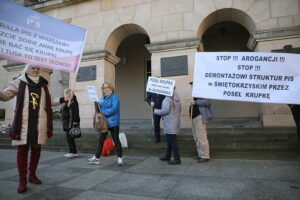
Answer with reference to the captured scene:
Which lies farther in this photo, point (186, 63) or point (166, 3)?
point (166, 3)

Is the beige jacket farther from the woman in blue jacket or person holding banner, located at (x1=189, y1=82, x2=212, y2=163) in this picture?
person holding banner, located at (x1=189, y1=82, x2=212, y2=163)

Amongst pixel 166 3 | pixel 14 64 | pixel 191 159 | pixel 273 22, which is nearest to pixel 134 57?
pixel 166 3

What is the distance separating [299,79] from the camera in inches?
147

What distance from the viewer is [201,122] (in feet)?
17.8

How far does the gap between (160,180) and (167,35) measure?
596 cm

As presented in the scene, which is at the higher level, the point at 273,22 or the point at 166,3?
the point at 166,3

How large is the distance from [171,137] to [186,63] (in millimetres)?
3712

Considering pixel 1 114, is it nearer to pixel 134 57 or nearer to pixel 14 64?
pixel 14 64

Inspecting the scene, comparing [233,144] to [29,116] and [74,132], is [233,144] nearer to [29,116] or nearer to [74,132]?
[74,132]

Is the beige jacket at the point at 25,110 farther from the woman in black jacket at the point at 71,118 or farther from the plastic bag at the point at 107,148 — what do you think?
the plastic bag at the point at 107,148

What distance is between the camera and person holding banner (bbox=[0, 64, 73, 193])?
3.56 meters

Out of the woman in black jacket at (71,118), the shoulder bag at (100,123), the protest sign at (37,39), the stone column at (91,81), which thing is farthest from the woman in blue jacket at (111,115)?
the stone column at (91,81)

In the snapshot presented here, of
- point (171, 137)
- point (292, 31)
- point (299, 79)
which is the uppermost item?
point (292, 31)

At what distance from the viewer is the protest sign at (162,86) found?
535 cm
